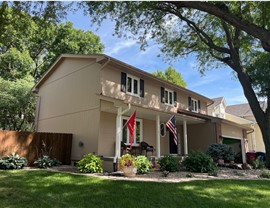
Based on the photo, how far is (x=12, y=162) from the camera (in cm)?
1029

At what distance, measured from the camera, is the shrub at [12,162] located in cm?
1005

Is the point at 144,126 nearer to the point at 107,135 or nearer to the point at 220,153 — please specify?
the point at 107,135

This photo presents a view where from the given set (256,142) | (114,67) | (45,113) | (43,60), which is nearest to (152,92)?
(114,67)

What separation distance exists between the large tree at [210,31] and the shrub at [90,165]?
21.2 feet

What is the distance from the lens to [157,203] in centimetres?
605

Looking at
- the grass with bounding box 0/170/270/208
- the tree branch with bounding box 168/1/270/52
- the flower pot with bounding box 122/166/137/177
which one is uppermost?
the tree branch with bounding box 168/1/270/52

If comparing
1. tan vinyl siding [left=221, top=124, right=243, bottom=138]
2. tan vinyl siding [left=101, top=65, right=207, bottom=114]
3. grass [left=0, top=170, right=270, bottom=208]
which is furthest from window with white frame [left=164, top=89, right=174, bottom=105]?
grass [left=0, top=170, right=270, bottom=208]

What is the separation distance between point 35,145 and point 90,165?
3926mm

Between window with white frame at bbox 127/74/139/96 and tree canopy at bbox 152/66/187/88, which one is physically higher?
tree canopy at bbox 152/66/187/88

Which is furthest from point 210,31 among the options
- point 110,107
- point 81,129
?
point 81,129

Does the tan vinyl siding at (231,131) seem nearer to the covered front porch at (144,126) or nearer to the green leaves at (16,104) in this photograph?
the covered front porch at (144,126)

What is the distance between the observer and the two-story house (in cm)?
1252

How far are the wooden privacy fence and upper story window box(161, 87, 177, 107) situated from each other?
693cm

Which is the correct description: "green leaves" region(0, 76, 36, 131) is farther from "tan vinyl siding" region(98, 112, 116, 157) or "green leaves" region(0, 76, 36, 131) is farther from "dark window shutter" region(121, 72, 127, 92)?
"tan vinyl siding" region(98, 112, 116, 157)
